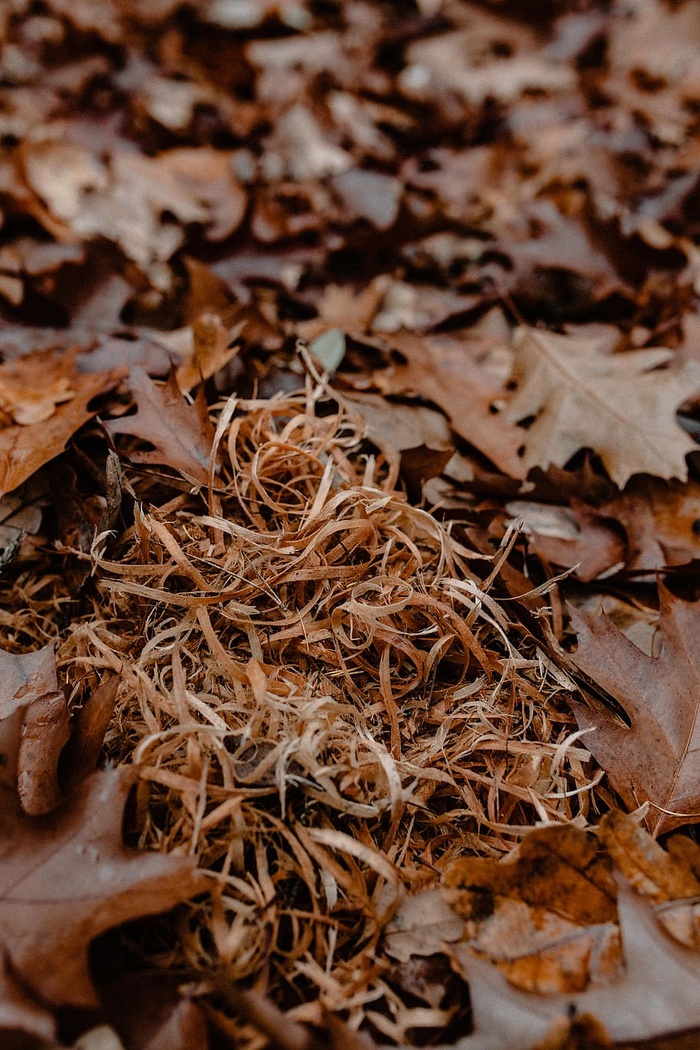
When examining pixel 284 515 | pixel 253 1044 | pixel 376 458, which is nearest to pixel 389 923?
pixel 253 1044

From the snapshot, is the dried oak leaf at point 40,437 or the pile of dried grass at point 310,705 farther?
the dried oak leaf at point 40,437

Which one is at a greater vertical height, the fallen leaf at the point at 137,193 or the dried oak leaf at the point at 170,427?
the fallen leaf at the point at 137,193

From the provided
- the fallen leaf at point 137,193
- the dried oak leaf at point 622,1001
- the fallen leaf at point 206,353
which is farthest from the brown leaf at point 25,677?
the fallen leaf at point 137,193

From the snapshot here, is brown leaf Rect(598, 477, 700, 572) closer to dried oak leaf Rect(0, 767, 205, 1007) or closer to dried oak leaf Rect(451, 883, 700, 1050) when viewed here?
dried oak leaf Rect(451, 883, 700, 1050)

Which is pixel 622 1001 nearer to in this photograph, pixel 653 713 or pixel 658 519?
pixel 653 713

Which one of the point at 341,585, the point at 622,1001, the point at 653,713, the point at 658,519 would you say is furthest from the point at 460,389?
the point at 622,1001

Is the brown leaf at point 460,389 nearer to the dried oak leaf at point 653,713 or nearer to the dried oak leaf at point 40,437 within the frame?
the dried oak leaf at point 653,713
